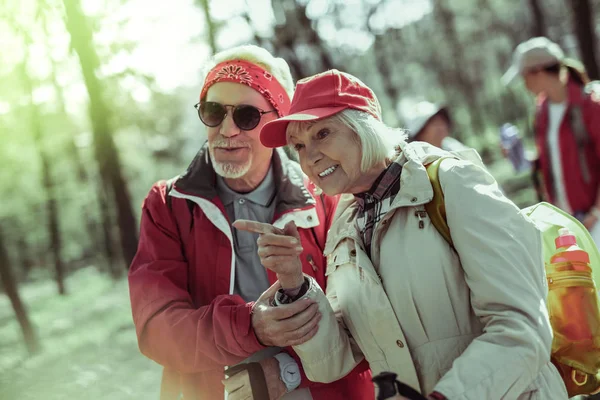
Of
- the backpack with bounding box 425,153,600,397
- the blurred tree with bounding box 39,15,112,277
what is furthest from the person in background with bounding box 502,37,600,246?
the blurred tree with bounding box 39,15,112,277

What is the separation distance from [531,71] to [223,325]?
4116 millimetres

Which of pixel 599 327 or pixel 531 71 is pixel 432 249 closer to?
pixel 599 327

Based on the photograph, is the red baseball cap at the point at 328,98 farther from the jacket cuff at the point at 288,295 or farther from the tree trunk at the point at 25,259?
the tree trunk at the point at 25,259

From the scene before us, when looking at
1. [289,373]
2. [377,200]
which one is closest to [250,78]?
[377,200]

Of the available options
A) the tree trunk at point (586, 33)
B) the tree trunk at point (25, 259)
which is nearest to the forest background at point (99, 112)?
the tree trunk at point (586, 33)

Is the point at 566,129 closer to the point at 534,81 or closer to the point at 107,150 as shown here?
the point at 534,81

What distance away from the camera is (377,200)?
2459 millimetres

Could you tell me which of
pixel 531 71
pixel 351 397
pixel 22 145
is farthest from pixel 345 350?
pixel 22 145

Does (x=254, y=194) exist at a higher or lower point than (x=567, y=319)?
higher

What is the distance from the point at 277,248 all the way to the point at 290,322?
0.33m

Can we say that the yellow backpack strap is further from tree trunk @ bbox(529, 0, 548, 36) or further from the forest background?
tree trunk @ bbox(529, 0, 548, 36)

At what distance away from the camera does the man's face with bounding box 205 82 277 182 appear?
3023 mm

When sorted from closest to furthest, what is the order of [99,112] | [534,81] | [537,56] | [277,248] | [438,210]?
[438,210] < [277,248] < [537,56] < [534,81] < [99,112]

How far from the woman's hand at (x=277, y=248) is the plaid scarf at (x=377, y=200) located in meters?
0.31
